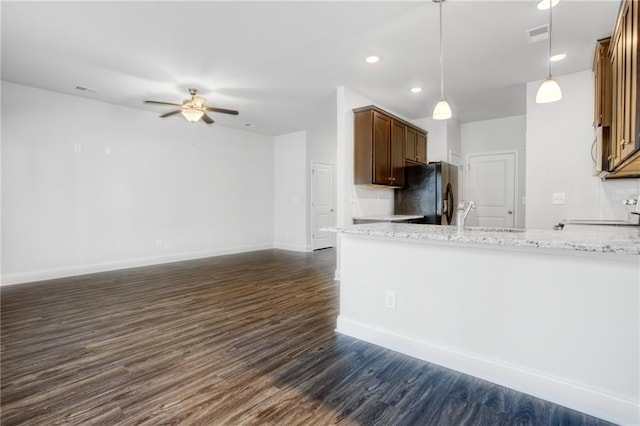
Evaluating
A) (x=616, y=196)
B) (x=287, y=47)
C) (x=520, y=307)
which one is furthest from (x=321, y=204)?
(x=520, y=307)

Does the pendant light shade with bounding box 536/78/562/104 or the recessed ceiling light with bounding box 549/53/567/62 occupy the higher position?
the recessed ceiling light with bounding box 549/53/567/62

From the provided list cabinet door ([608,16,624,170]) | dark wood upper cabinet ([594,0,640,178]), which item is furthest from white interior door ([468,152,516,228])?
cabinet door ([608,16,624,170])

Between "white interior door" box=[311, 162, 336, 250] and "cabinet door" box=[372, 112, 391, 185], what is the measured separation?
292cm

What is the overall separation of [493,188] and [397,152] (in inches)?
94.0

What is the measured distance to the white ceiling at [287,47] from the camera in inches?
106

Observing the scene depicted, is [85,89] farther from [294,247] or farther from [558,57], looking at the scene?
[558,57]

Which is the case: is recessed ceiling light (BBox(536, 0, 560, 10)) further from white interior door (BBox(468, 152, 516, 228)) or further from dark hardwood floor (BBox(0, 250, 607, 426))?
white interior door (BBox(468, 152, 516, 228))

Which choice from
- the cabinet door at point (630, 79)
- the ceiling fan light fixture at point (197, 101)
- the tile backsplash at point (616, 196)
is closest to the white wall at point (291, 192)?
the ceiling fan light fixture at point (197, 101)

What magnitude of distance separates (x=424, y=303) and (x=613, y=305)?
100 cm

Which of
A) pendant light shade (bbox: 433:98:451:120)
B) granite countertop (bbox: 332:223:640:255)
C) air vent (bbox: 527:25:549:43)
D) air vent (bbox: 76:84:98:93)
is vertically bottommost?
granite countertop (bbox: 332:223:640:255)

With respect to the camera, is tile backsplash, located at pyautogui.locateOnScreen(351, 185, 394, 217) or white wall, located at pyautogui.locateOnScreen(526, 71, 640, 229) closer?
white wall, located at pyautogui.locateOnScreen(526, 71, 640, 229)

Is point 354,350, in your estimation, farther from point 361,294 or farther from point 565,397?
point 565,397

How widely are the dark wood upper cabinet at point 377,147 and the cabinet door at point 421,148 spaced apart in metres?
0.67

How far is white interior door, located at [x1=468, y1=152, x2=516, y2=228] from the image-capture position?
234 inches
